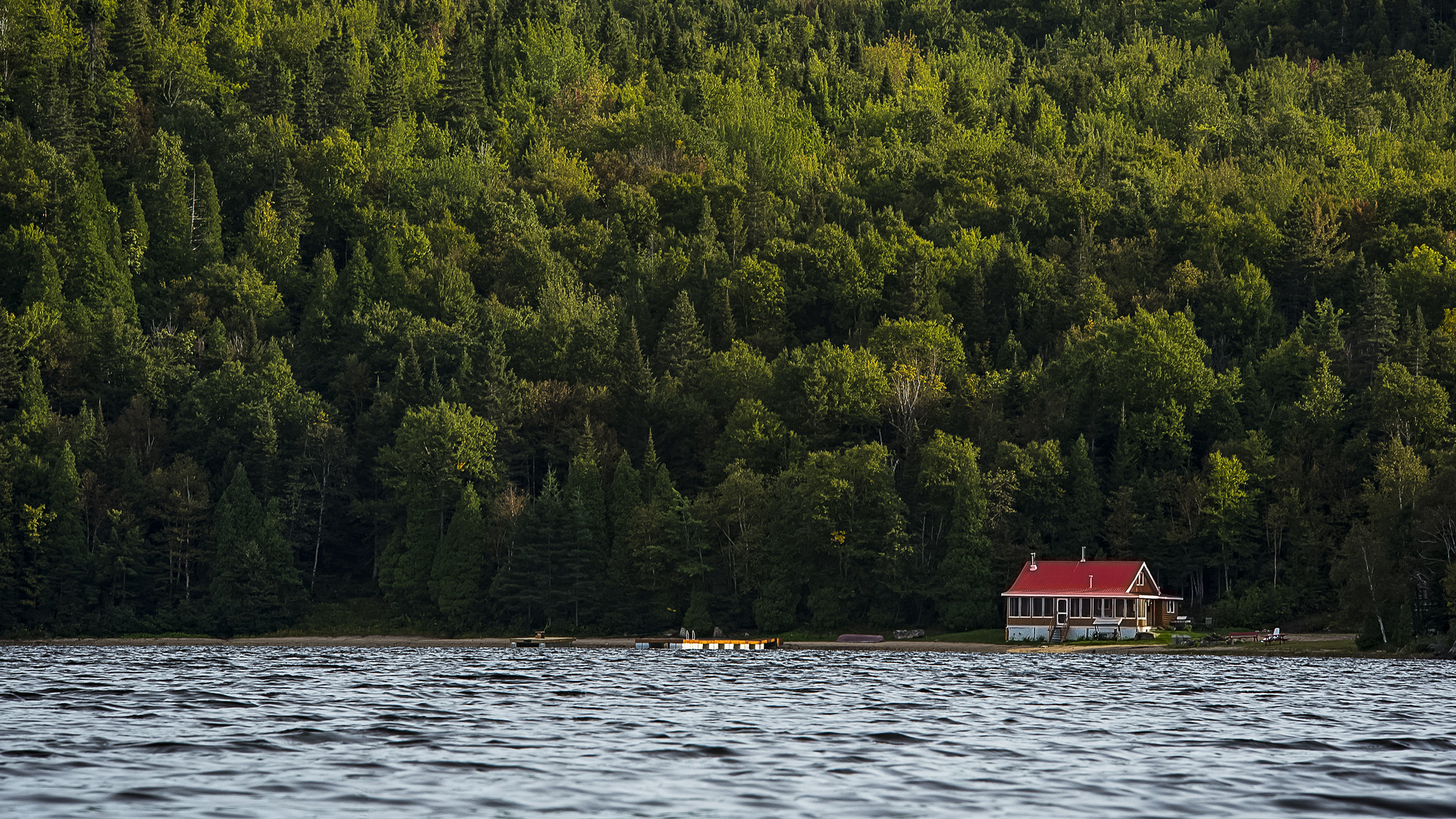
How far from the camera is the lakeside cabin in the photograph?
343 ft

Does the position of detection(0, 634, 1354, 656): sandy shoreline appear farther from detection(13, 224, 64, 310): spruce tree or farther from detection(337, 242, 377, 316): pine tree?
detection(337, 242, 377, 316): pine tree

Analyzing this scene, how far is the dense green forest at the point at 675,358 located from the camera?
4385 inches

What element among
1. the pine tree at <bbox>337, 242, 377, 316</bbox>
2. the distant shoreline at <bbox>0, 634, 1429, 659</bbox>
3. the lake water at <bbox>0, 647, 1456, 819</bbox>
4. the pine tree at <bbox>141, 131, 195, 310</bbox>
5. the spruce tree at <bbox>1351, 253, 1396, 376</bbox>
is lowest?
the lake water at <bbox>0, 647, 1456, 819</bbox>

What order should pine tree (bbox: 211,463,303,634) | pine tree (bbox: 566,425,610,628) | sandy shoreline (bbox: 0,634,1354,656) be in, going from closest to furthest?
sandy shoreline (bbox: 0,634,1354,656), pine tree (bbox: 566,425,610,628), pine tree (bbox: 211,463,303,634)

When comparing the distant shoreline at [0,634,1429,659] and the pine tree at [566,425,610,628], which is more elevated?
the pine tree at [566,425,610,628]

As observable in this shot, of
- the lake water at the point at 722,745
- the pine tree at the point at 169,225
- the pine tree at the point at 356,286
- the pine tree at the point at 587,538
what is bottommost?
the lake water at the point at 722,745

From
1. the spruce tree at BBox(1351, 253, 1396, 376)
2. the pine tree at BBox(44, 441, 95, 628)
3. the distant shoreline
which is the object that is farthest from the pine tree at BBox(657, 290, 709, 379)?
the spruce tree at BBox(1351, 253, 1396, 376)

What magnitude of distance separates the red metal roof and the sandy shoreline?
4.07 metres

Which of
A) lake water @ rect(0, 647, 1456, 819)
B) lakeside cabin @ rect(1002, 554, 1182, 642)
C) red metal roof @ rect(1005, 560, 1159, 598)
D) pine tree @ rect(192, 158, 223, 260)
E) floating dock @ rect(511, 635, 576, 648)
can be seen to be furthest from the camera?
pine tree @ rect(192, 158, 223, 260)

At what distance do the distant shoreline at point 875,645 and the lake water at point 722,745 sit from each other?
26.6 meters

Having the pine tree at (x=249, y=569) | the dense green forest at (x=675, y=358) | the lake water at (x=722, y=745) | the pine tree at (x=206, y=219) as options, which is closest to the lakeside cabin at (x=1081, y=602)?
the dense green forest at (x=675, y=358)

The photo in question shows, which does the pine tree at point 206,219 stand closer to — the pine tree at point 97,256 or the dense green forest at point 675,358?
the dense green forest at point 675,358

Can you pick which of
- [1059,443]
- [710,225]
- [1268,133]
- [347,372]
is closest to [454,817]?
[1059,443]

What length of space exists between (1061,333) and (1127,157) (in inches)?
1622
